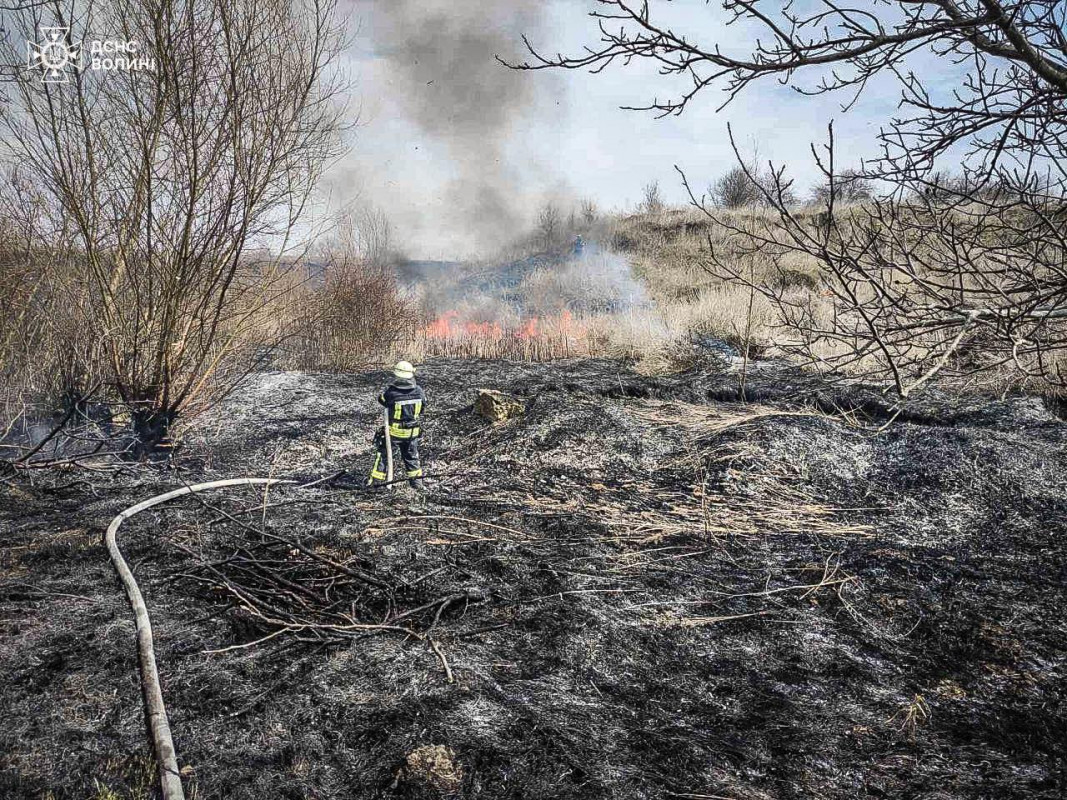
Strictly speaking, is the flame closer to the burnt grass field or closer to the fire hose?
the burnt grass field

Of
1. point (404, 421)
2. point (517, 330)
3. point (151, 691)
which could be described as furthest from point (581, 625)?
point (517, 330)

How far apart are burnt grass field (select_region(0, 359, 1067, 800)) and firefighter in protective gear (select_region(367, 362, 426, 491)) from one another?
13.7 inches

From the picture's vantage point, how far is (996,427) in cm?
621

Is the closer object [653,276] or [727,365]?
[727,365]

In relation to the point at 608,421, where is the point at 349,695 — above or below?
below

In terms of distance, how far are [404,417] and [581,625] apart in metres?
2.63

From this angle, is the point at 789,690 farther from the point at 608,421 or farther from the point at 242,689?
the point at 608,421

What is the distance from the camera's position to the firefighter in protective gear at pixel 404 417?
5.22 meters

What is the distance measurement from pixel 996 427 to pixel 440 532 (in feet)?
18.0

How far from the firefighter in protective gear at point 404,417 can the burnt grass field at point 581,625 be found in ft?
1.14

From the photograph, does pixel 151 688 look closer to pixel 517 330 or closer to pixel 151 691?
pixel 151 691

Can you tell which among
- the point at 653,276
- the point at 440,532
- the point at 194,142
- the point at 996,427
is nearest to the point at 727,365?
the point at 996,427

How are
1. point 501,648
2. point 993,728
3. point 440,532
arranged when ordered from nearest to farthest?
point 993,728
point 501,648
point 440,532

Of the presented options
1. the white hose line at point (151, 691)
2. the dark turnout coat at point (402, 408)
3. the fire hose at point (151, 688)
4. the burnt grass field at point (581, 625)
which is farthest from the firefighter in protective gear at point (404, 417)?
the white hose line at point (151, 691)
